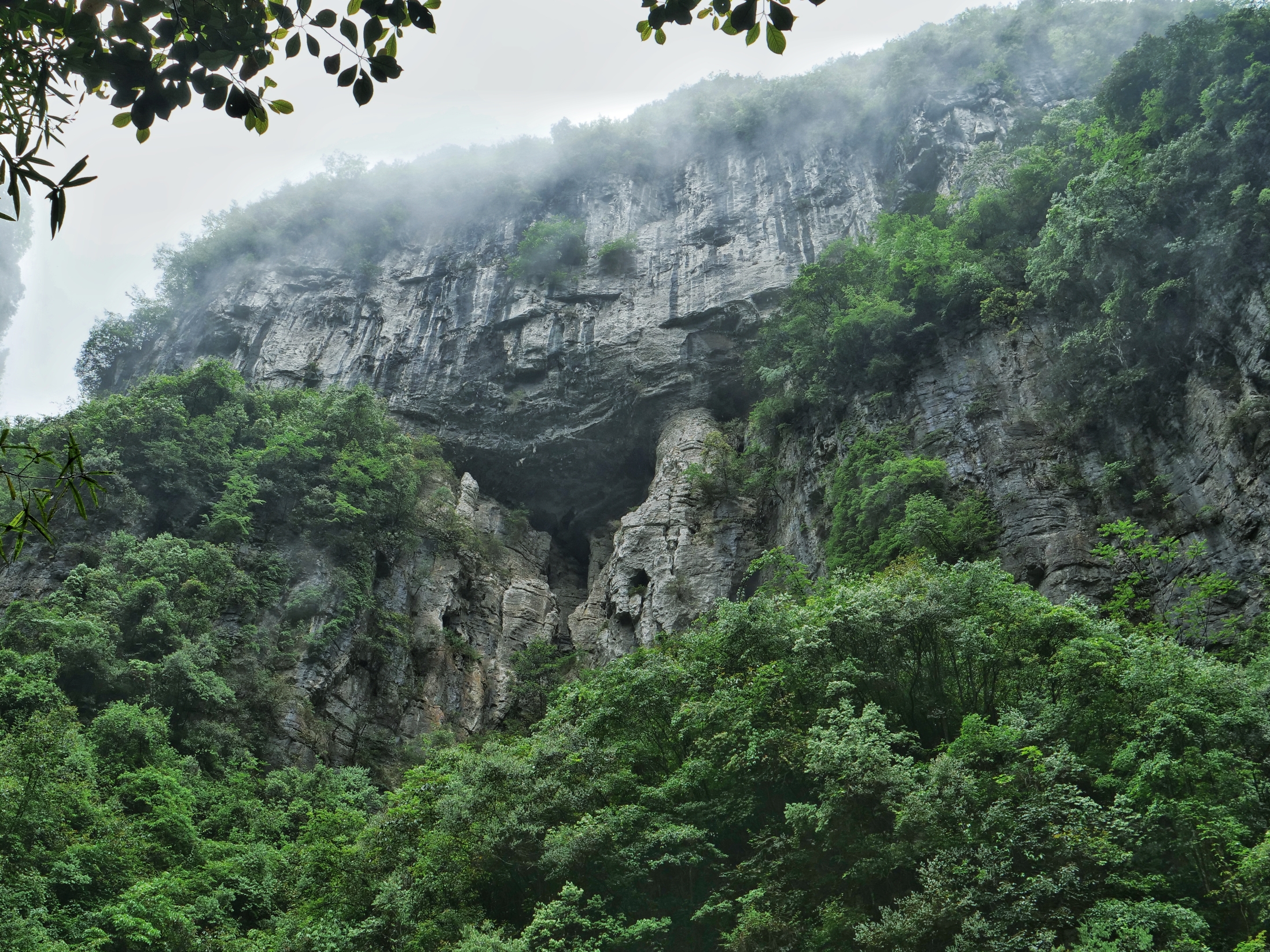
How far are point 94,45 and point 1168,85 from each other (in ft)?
61.2

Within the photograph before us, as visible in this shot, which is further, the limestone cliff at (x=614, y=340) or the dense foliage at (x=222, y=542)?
the limestone cliff at (x=614, y=340)

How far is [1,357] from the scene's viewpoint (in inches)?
1949

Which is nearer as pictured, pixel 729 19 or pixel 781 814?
pixel 729 19

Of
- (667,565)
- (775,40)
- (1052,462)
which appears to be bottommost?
(667,565)

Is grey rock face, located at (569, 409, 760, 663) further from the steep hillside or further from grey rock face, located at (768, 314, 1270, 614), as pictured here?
the steep hillside

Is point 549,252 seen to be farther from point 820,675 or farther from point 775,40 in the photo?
point 775,40

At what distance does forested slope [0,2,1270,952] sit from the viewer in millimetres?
8414

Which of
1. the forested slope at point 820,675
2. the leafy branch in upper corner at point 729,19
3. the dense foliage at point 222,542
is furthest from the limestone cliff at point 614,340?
the leafy branch in upper corner at point 729,19

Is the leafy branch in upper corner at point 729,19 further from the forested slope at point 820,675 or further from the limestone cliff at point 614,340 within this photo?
the limestone cliff at point 614,340

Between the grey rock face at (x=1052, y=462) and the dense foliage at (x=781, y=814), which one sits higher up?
the grey rock face at (x=1052, y=462)

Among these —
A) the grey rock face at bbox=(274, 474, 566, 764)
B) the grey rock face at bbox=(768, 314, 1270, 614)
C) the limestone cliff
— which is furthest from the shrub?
the grey rock face at bbox=(768, 314, 1270, 614)

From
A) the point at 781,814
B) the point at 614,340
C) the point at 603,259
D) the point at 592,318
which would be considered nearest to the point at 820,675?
the point at 781,814

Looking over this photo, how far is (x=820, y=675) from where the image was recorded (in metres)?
11.2

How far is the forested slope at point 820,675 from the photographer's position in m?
8.41
